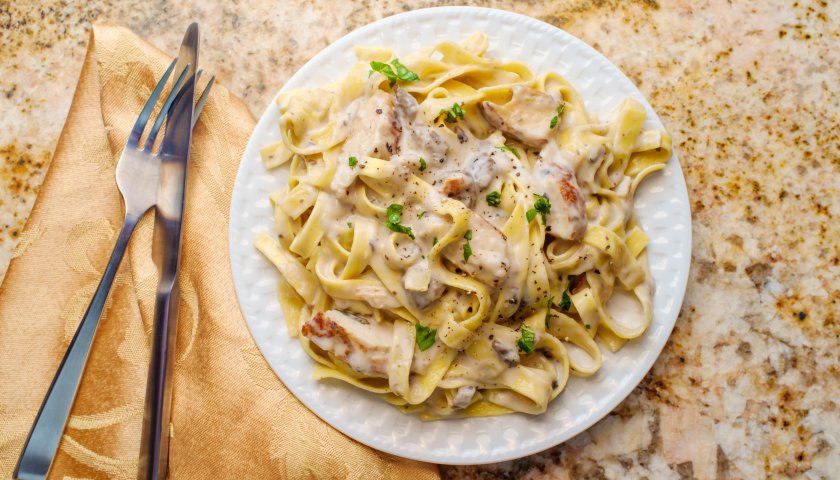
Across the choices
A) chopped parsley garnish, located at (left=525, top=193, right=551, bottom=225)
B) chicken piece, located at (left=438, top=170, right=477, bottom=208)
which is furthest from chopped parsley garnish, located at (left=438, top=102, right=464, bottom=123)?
chopped parsley garnish, located at (left=525, top=193, right=551, bottom=225)

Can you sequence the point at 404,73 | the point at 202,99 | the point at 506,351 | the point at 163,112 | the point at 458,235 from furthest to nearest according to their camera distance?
the point at 202,99
the point at 163,112
the point at 404,73
the point at 506,351
the point at 458,235

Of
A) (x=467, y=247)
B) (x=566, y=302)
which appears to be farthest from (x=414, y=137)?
(x=566, y=302)

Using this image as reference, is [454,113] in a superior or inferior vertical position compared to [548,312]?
superior

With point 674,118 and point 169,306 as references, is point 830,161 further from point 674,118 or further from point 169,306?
point 169,306

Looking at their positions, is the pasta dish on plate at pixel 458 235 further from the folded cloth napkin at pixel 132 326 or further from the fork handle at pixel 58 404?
the fork handle at pixel 58 404

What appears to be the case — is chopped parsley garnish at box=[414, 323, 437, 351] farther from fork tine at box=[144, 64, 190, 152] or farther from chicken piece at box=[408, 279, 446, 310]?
fork tine at box=[144, 64, 190, 152]

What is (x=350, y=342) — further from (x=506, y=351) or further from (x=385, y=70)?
(x=385, y=70)

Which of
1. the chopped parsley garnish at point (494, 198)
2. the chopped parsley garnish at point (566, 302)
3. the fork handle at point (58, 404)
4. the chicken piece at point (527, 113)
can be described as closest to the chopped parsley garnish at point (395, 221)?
the chopped parsley garnish at point (494, 198)

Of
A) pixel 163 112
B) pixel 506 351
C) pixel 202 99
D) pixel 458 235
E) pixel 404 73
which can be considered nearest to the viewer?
pixel 458 235
